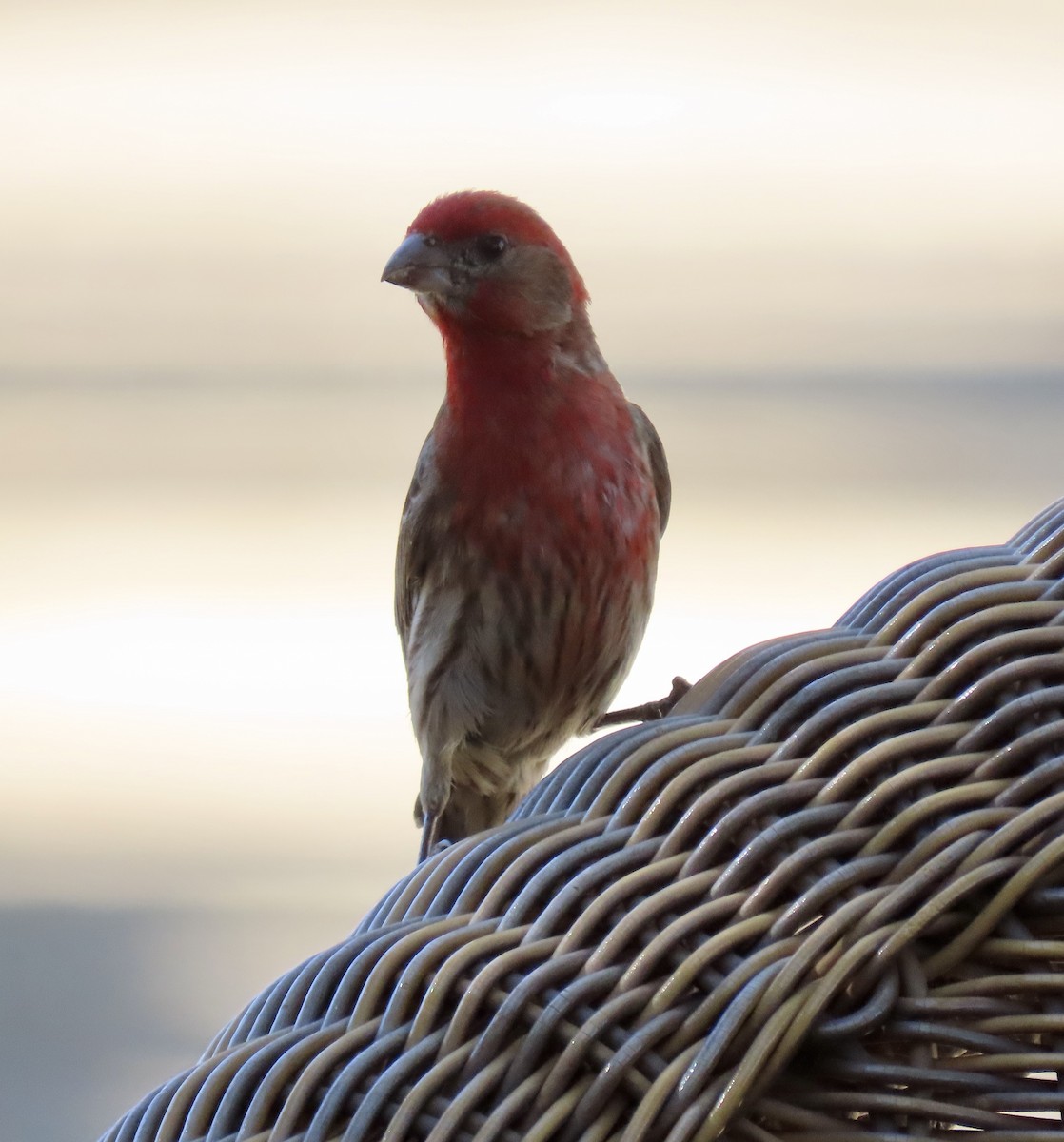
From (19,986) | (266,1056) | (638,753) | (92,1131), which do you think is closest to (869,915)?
(638,753)

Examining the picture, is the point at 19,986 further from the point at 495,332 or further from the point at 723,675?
the point at 723,675

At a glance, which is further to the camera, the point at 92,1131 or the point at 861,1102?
the point at 92,1131

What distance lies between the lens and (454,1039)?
1.21 metres

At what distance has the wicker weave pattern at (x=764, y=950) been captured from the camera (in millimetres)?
1154

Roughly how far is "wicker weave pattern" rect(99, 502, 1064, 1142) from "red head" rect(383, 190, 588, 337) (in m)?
1.27

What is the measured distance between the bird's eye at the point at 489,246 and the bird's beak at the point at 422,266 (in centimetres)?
5

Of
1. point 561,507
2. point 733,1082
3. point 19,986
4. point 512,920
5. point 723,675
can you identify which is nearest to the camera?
point 733,1082

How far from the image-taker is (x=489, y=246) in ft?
8.29

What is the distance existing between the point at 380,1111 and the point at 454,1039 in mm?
66

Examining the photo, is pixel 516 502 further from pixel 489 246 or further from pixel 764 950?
pixel 764 950

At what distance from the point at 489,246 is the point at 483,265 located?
3 cm

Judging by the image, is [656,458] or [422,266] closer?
[422,266]

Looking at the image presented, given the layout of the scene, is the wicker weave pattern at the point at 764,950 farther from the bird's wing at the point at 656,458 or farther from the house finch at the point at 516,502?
the bird's wing at the point at 656,458

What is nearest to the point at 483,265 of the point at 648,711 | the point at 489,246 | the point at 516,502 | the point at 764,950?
the point at 489,246
